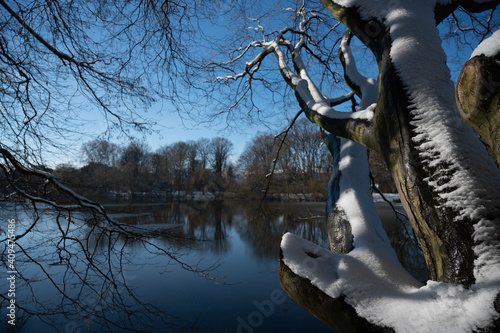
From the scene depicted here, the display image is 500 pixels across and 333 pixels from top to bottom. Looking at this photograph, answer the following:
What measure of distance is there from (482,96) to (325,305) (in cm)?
92

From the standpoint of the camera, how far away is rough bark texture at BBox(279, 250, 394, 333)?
795mm

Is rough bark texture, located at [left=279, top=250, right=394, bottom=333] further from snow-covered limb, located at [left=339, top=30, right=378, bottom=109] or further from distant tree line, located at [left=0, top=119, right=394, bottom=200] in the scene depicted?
distant tree line, located at [left=0, top=119, right=394, bottom=200]

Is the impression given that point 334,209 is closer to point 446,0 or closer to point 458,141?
point 458,141

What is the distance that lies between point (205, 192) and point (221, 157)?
532 inches

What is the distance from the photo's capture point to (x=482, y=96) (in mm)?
846

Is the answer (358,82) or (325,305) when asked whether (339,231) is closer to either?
(325,305)

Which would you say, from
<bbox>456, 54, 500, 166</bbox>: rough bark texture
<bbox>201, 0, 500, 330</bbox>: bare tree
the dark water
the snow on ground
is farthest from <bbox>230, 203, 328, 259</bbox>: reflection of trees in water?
the snow on ground

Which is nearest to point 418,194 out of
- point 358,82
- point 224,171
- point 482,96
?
point 482,96

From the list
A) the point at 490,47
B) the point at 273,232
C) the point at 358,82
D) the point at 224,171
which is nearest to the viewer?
the point at 490,47

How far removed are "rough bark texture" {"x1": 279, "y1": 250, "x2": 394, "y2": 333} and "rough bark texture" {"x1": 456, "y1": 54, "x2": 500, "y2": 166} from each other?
0.76m

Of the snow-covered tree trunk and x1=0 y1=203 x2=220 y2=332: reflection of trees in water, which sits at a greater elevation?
the snow-covered tree trunk

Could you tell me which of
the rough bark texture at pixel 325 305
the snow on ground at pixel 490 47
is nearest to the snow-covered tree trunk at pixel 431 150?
the snow on ground at pixel 490 47

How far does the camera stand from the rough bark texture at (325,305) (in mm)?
795

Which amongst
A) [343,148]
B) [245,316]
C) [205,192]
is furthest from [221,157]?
[343,148]
